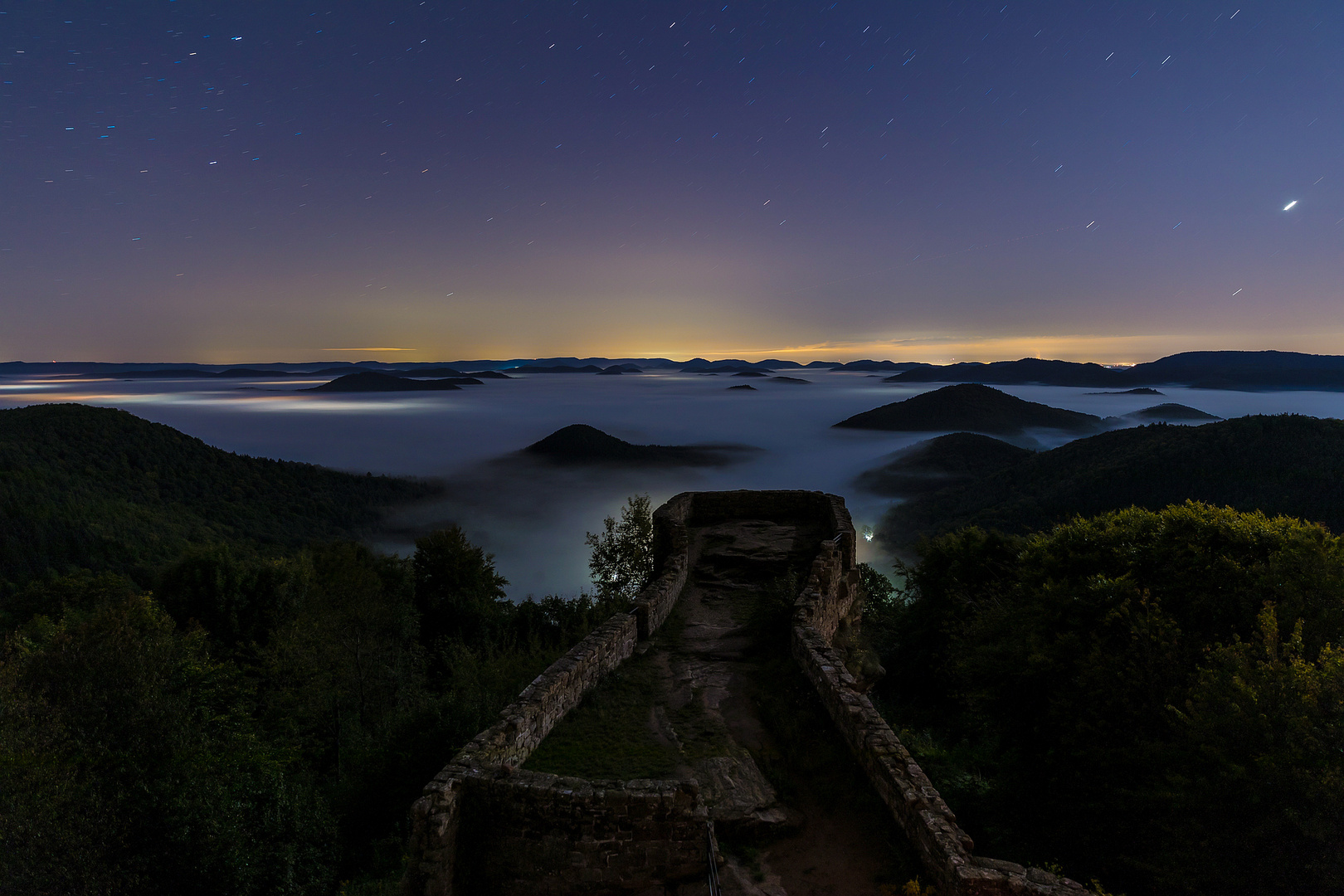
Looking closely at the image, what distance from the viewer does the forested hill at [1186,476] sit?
2854 inches

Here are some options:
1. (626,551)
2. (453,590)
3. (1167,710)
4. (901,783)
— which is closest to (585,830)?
(901,783)

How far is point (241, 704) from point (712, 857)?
58.4ft

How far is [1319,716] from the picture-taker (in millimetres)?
7645

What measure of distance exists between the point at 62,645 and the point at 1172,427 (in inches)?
5068

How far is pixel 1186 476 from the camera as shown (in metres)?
82.1

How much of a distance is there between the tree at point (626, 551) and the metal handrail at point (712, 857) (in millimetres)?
15845

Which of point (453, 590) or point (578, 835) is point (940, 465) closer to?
point (453, 590)

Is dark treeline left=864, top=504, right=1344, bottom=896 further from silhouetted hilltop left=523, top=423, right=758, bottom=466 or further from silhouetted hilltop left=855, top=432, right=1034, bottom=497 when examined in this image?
silhouetted hilltop left=523, top=423, right=758, bottom=466

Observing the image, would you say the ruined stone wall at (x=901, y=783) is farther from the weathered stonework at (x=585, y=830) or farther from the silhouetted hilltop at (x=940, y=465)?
the silhouetted hilltop at (x=940, y=465)

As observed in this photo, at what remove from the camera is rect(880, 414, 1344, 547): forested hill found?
238ft

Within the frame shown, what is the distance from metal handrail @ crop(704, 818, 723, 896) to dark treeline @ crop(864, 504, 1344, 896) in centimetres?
546

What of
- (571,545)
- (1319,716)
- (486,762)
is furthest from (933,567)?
(571,545)

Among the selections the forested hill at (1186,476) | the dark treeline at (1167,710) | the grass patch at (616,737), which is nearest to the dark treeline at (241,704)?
the grass patch at (616,737)

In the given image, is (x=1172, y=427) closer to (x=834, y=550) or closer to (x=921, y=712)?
(x=921, y=712)
